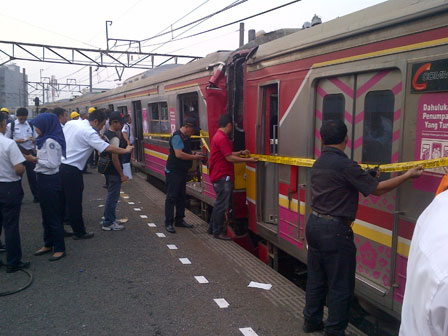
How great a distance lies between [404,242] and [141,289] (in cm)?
267

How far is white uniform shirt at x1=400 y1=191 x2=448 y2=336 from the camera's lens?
92 cm

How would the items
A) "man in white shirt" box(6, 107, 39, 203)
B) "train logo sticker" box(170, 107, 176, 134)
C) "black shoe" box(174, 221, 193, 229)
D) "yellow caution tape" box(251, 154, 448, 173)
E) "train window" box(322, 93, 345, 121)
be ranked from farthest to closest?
"train logo sticker" box(170, 107, 176, 134), "man in white shirt" box(6, 107, 39, 203), "black shoe" box(174, 221, 193, 229), "train window" box(322, 93, 345, 121), "yellow caution tape" box(251, 154, 448, 173)

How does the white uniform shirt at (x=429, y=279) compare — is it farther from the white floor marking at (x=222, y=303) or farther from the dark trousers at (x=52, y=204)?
the dark trousers at (x=52, y=204)

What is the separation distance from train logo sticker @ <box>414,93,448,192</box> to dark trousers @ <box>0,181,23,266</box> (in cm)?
414

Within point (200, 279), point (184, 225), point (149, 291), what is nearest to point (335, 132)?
point (200, 279)

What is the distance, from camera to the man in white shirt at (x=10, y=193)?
4.54 metres

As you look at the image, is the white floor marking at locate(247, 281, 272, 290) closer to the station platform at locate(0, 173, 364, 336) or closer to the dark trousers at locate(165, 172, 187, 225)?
the station platform at locate(0, 173, 364, 336)

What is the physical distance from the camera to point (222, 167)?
5.85m

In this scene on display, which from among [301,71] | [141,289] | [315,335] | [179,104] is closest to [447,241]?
[315,335]

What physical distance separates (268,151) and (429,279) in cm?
437

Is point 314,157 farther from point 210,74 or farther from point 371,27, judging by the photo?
point 210,74

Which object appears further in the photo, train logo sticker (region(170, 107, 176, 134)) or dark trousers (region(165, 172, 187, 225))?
train logo sticker (region(170, 107, 176, 134))

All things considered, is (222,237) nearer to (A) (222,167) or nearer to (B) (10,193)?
(A) (222,167)

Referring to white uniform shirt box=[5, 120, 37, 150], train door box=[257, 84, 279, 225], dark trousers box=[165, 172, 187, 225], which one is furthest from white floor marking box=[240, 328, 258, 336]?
white uniform shirt box=[5, 120, 37, 150]
